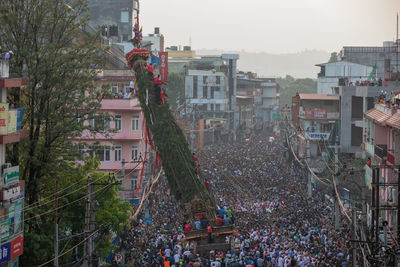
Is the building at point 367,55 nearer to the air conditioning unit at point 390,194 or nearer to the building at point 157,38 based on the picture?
the building at point 157,38

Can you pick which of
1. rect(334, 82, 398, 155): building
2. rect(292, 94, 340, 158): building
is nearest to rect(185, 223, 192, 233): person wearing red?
rect(334, 82, 398, 155): building

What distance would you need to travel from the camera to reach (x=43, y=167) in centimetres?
2297

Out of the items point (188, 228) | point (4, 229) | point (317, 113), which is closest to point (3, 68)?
point (4, 229)

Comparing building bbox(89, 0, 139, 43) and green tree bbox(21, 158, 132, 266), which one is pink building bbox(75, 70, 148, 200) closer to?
green tree bbox(21, 158, 132, 266)

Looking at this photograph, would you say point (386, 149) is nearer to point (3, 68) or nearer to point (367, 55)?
point (3, 68)

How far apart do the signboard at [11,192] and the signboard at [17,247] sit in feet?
4.13

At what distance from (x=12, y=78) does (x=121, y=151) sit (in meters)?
19.8

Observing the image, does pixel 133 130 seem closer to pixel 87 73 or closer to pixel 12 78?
pixel 87 73

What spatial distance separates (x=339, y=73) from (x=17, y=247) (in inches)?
2444

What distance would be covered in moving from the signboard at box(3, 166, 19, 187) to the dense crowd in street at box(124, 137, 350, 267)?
25.1 feet

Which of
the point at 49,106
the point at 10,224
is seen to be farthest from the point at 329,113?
the point at 10,224

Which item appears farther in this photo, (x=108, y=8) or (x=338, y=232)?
(x=108, y=8)

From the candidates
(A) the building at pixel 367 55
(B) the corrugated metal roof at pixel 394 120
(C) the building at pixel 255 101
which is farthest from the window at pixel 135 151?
(C) the building at pixel 255 101

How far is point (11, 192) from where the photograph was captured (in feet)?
64.6
